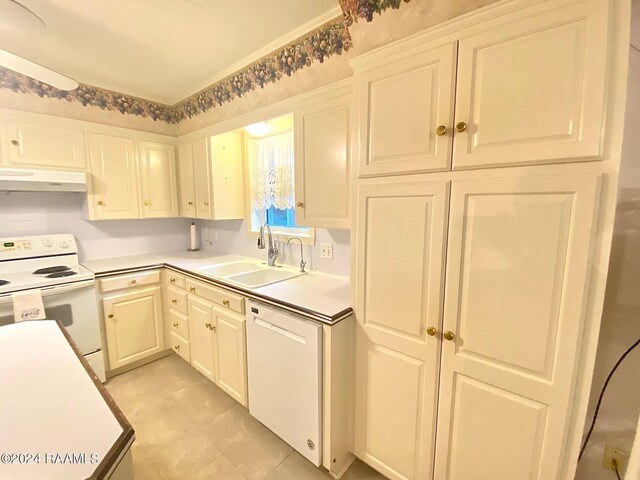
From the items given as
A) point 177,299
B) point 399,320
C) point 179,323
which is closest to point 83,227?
point 177,299

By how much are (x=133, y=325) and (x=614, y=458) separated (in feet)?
10.1

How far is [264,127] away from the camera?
2.33 meters

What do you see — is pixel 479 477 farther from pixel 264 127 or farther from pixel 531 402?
pixel 264 127

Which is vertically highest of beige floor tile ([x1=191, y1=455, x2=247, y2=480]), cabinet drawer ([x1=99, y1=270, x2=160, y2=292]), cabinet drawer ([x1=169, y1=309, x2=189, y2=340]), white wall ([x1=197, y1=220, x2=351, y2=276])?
white wall ([x1=197, y1=220, x2=351, y2=276])

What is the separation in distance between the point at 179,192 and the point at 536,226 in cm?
301

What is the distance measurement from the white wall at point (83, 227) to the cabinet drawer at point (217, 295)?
1.12 metres

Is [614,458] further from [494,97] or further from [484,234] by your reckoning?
[494,97]

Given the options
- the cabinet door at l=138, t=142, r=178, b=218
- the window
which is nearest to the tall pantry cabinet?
the window

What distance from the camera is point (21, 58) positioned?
1.11 meters

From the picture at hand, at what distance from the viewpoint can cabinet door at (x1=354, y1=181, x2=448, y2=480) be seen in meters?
1.14

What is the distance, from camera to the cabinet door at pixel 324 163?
153 cm

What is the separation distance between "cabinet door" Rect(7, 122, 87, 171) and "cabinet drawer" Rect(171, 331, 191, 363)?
1637 mm

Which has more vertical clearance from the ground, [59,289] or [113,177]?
[113,177]

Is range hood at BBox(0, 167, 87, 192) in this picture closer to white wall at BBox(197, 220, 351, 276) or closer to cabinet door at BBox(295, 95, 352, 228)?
white wall at BBox(197, 220, 351, 276)
